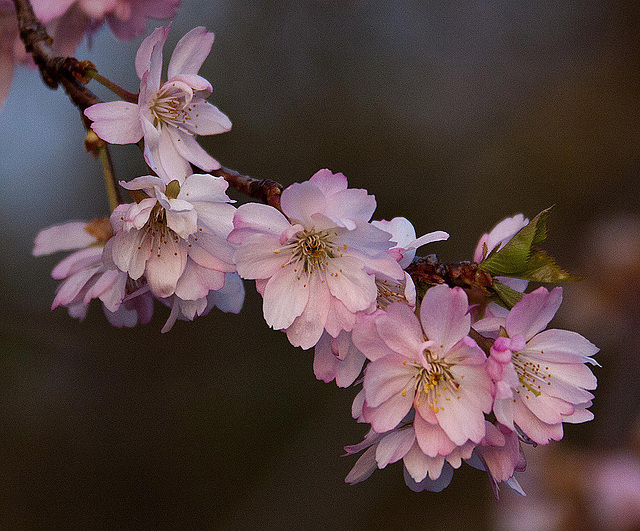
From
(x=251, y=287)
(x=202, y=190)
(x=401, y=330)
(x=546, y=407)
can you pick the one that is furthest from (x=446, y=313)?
(x=251, y=287)

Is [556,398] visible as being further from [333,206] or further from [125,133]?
[125,133]

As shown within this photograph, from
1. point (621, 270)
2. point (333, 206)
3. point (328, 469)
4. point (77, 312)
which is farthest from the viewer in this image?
point (328, 469)

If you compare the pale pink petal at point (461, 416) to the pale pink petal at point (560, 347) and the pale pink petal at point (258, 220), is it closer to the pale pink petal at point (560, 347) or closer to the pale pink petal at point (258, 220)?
the pale pink petal at point (560, 347)

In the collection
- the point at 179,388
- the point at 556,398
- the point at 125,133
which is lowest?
the point at 179,388

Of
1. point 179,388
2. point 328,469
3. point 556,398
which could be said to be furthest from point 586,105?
point 556,398

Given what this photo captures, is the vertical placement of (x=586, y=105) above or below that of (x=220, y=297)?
below

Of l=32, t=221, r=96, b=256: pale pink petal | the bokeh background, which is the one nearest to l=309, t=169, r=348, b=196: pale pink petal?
l=32, t=221, r=96, b=256: pale pink petal

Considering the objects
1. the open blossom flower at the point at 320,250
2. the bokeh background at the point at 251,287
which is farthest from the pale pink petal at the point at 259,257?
the bokeh background at the point at 251,287
